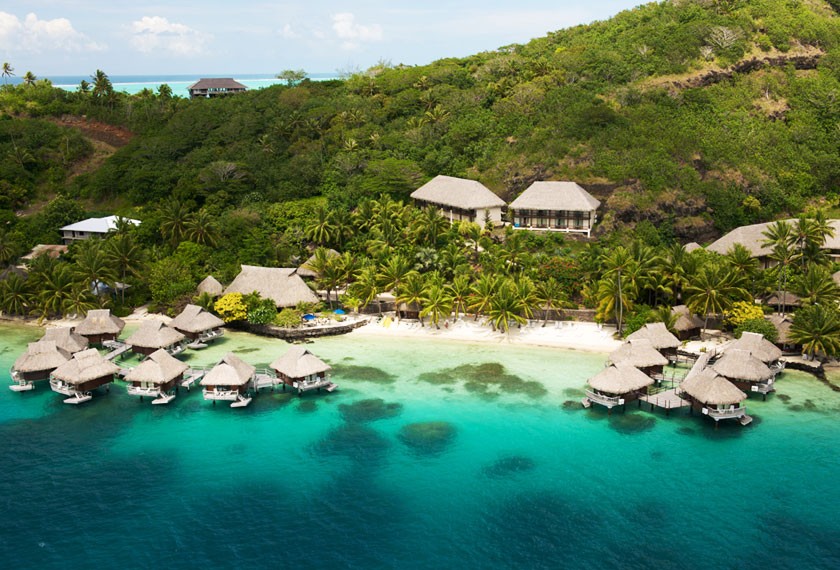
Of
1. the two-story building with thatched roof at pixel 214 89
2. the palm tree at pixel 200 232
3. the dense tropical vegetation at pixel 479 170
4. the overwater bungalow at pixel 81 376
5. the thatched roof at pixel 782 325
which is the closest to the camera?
the overwater bungalow at pixel 81 376

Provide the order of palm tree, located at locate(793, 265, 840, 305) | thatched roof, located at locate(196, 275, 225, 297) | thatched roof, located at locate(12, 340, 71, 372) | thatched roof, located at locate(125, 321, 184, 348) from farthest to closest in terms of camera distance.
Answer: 1. thatched roof, located at locate(196, 275, 225, 297)
2. thatched roof, located at locate(125, 321, 184, 348)
3. palm tree, located at locate(793, 265, 840, 305)
4. thatched roof, located at locate(12, 340, 71, 372)

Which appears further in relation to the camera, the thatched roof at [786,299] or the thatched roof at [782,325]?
the thatched roof at [786,299]

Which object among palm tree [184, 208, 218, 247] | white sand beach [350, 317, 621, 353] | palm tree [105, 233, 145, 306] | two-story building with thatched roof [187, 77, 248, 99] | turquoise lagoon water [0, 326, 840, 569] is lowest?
turquoise lagoon water [0, 326, 840, 569]

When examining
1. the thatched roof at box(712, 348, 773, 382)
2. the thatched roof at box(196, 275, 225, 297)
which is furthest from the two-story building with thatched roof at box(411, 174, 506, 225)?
the thatched roof at box(712, 348, 773, 382)

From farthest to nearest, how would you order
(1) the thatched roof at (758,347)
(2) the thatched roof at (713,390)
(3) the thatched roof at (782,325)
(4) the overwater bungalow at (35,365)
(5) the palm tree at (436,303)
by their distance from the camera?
(5) the palm tree at (436,303) < (3) the thatched roof at (782,325) < (4) the overwater bungalow at (35,365) < (1) the thatched roof at (758,347) < (2) the thatched roof at (713,390)

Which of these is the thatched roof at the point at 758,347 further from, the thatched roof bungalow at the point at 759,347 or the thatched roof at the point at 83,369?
the thatched roof at the point at 83,369

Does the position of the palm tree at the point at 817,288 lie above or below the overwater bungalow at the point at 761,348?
above

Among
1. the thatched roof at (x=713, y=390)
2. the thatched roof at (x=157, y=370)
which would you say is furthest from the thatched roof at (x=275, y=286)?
the thatched roof at (x=713, y=390)

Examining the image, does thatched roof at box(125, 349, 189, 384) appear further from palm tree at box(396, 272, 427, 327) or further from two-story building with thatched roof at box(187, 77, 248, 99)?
two-story building with thatched roof at box(187, 77, 248, 99)
